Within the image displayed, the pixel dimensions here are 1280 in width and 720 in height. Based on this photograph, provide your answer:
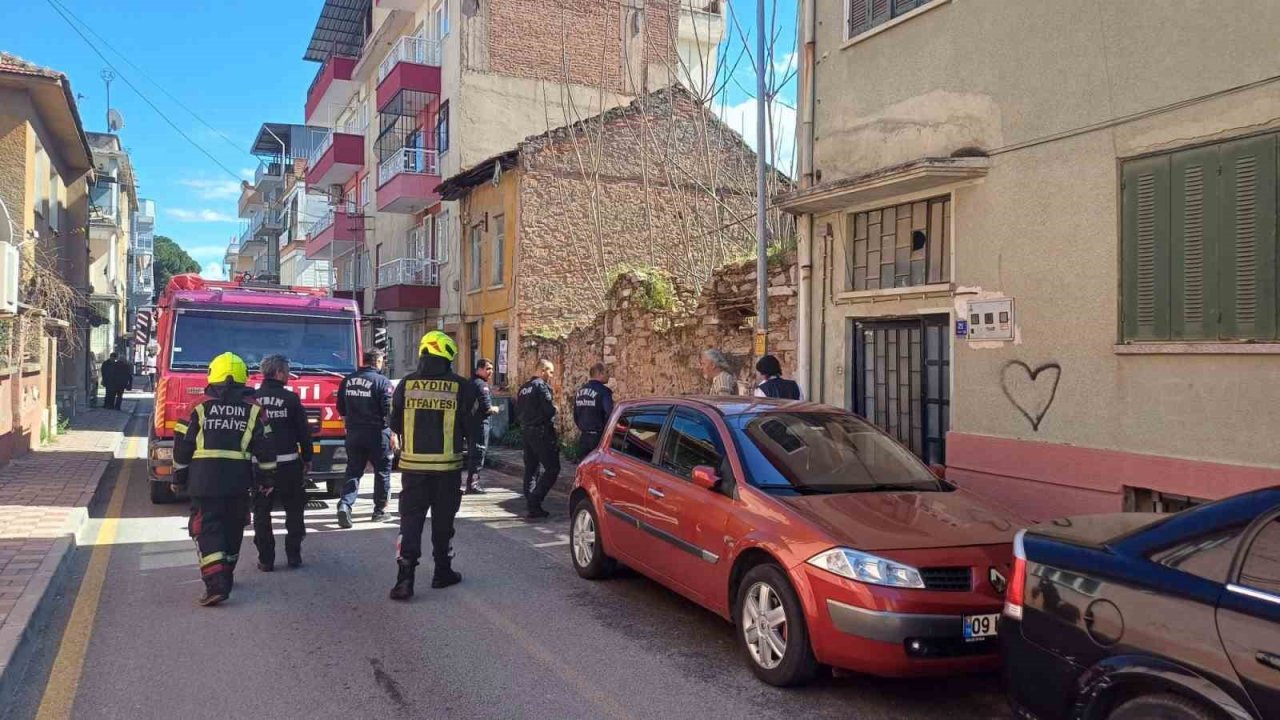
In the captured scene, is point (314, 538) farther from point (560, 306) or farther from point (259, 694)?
point (560, 306)

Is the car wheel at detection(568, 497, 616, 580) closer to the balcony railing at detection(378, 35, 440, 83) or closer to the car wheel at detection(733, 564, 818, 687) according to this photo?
the car wheel at detection(733, 564, 818, 687)

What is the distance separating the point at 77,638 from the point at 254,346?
5785 millimetres

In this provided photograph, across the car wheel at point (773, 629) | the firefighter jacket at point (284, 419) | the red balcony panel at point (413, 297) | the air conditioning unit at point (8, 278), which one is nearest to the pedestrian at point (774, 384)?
the car wheel at point (773, 629)

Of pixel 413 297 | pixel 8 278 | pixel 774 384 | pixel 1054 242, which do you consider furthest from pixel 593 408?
pixel 413 297

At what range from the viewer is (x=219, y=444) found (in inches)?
260

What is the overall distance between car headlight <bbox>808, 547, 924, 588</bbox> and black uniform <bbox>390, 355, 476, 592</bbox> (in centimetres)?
311

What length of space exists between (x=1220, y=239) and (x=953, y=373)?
258 centimetres

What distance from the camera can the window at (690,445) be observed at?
19.7 ft

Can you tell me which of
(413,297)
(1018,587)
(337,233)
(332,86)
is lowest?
(1018,587)

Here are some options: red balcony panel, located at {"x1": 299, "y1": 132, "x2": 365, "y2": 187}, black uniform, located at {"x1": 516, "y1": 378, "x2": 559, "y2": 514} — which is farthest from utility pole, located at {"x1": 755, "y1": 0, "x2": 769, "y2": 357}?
red balcony panel, located at {"x1": 299, "y1": 132, "x2": 365, "y2": 187}

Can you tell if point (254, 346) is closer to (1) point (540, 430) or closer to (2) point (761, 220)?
(1) point (540, 430)

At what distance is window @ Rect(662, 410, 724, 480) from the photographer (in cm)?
602

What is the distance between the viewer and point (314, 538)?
8.93m

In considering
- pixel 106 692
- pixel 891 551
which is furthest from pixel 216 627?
pixel 891 551
